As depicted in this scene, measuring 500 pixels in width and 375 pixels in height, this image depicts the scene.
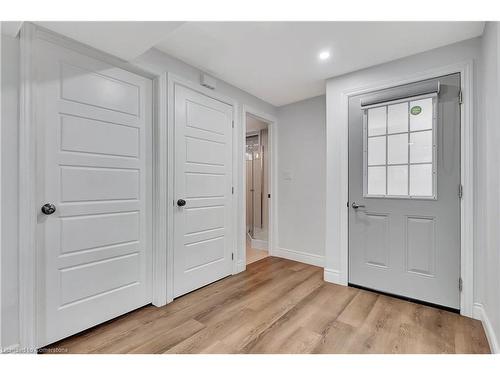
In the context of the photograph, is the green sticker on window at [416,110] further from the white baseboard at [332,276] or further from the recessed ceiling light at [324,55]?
the white baseboard at [332,276]

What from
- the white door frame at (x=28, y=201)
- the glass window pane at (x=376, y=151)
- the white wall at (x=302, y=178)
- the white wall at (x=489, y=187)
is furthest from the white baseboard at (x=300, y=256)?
the white door frame at (x=28, y=201)

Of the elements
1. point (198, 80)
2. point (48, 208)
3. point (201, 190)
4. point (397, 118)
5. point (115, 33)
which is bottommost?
point (48, 208)

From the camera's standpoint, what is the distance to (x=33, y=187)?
1.52 m

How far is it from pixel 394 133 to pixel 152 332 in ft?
9.05

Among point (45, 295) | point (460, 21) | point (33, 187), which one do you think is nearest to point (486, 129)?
point (460, 21)

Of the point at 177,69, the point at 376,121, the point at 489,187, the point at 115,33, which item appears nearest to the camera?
the point at 115,33

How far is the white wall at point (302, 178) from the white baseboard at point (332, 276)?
538 mm

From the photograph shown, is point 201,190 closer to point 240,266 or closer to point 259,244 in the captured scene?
point 240,266

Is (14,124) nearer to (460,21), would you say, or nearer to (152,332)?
(152,332)

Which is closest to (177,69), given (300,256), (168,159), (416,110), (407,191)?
(168,159)

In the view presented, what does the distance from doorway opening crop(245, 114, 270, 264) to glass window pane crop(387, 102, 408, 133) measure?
7.15 ft

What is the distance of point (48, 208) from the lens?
1.59 meters

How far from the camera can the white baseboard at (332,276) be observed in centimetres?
269

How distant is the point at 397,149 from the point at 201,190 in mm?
2033
